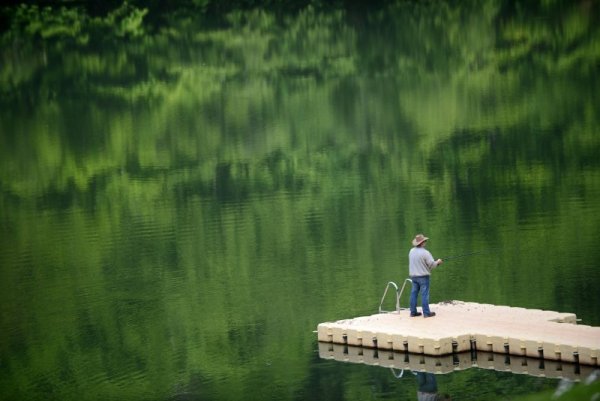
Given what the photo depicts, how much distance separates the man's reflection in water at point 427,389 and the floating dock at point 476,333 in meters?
0.56

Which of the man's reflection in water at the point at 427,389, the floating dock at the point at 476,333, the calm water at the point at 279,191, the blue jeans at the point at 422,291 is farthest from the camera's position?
the calm water at the point at 279,191

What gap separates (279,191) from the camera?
5497cm

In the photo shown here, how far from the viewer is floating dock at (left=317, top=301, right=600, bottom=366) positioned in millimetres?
27719

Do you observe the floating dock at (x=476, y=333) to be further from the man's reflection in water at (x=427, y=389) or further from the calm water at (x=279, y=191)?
the calm water at (x=279, y=191)

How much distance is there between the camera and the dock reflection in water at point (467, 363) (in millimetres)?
27234

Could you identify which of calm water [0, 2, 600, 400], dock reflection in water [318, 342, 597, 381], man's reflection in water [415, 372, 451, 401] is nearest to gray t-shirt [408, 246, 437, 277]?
dock reflection in water [318, 342, 597, 381]

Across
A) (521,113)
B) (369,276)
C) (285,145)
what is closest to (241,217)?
(369,276)

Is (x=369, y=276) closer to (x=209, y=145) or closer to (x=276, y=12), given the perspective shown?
(x=209, y=145)

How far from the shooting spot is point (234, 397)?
28594 millimetres

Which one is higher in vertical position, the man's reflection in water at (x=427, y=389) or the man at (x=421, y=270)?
the man at (x=421, y=270)

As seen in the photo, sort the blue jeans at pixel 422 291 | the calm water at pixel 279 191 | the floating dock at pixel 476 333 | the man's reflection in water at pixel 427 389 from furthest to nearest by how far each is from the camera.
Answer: the calm water at pixel 279 191 → the blue jeans at pixel 422 291 → the floating dock at pixel 476 333 → the man's reflection in water at pixel 427 389

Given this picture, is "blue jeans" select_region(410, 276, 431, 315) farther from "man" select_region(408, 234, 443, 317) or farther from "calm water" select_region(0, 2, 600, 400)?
"calm water" select_region(0, 2, 600, 400)

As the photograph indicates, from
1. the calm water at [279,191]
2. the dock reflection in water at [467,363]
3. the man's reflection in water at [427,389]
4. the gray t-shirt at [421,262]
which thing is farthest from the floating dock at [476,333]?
the gray t-shirt at [421,262]

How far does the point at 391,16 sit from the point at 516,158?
41.7 meters
